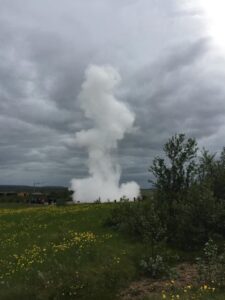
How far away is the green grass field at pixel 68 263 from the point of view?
15156mm

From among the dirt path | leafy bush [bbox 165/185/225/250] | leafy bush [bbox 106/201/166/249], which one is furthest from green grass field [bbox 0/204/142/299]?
leafy bush [bbox 165/185/225/250]

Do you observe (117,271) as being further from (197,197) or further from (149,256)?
(197,197)

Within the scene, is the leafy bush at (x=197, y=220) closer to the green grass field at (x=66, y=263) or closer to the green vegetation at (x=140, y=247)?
the green vegetation at (x=140, y=247)

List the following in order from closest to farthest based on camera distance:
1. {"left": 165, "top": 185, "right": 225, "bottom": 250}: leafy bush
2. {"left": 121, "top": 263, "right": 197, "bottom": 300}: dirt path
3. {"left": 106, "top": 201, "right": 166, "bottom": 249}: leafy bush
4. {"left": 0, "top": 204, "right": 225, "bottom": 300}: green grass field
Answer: {"left": 121, "top": 263, "right": 197, "bottom": 300}: dirt path
{"left": 0, "top": 204, "right": 225, "bottom": 300}: green grass field
{"left": 106, "top": 201, "right": 166, "bottom": 249}: leafy bush
{"left": 165, "top": 185, "right": 225, "bottom": 250}: leafy bush

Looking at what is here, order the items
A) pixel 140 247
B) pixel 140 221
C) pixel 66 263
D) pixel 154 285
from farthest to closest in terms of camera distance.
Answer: pixel 140 221
pixel 140 247
pixel 66 263
pixel 154 285

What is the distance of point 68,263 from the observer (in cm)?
1780

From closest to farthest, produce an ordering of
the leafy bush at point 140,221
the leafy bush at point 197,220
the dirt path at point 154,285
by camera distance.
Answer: the dirt path at point 154,285, the leafy bush at point 140,221, the leafy bush at point 197,220

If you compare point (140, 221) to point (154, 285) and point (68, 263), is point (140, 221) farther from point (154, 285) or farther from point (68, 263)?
point (154, 285)

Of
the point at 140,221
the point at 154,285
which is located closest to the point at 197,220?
the point at 140,221

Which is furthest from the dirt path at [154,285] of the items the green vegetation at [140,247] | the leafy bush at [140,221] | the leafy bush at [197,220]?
the leafy bush at [197,220]

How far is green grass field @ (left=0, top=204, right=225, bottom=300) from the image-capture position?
597 inches

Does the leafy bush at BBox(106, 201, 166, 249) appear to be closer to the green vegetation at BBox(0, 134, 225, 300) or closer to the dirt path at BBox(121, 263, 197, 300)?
the green vegetation at BBox(0, 134, 225, 300)

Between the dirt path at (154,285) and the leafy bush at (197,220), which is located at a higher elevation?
the leafy bush at (197,220)

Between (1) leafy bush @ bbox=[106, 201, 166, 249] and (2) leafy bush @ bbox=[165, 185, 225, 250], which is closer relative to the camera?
(1) leafy bush @ bbox=[106, 201, 166, 249]
